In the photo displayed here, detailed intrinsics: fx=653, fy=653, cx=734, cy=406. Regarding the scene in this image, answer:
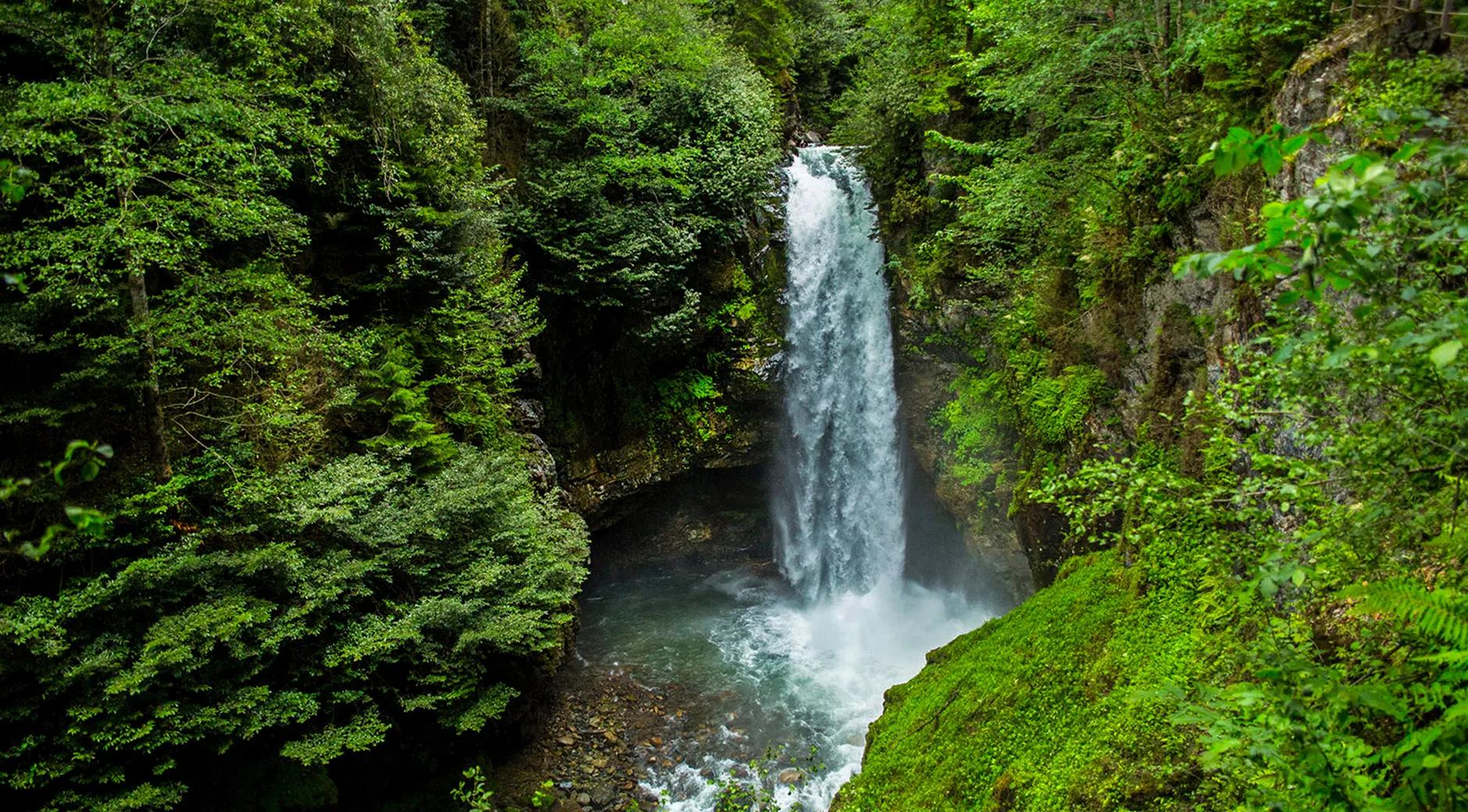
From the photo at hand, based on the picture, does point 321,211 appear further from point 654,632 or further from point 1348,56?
point 1348,56

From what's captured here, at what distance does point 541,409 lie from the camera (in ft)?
46.5

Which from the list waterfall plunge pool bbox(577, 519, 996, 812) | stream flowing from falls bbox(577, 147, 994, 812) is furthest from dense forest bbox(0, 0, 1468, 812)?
waterfall plunge pool bbox(577, 519, 996, 812)

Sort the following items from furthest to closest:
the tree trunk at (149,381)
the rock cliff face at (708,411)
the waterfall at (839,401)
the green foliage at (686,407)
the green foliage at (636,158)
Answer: the green foliage at (686,407)
the waterfall at (839,401)
the rock cliff face at (708,411)
the green foliage at (636,158)
the tree trunk at (149,381)

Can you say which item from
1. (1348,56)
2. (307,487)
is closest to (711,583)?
(307,487)

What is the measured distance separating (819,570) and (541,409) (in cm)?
772

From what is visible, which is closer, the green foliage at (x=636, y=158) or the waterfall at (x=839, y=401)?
the green foliage at (x=636, y=158)

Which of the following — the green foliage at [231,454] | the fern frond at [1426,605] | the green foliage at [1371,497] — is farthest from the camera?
the green foliage at [231,454]

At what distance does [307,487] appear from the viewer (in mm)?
7621

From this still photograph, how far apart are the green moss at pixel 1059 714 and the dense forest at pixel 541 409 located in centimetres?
4

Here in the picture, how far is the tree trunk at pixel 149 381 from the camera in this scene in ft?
22.8

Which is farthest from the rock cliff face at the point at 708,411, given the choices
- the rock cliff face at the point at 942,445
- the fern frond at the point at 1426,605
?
the fern frond at the point at 1426,605

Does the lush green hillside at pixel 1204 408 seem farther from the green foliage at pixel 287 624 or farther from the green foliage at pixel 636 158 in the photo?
the green foliage at pixel 287 624

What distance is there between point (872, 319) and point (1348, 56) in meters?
11.1

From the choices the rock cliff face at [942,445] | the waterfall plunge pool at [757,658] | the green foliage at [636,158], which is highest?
the green foliage at [636,158]
